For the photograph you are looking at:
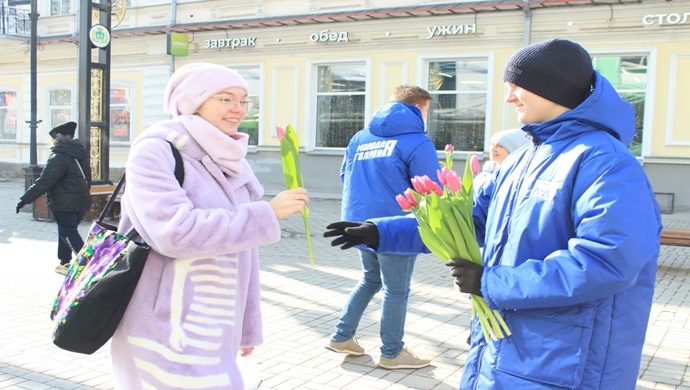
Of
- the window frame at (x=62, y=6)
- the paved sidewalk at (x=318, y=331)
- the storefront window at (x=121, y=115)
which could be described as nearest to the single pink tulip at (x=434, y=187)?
the paved sidewalk at (x=318, y=331)

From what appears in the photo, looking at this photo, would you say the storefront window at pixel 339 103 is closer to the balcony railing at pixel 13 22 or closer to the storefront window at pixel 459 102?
the storefront window at pixel 459 102

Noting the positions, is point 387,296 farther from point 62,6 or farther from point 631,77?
point 62,6

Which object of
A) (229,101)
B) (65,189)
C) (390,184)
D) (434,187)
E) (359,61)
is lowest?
(65,189)

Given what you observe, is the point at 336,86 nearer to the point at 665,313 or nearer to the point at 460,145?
the point at 460,145

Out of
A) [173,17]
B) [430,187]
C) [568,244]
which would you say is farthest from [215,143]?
[173,17]

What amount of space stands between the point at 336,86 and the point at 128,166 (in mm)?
16279

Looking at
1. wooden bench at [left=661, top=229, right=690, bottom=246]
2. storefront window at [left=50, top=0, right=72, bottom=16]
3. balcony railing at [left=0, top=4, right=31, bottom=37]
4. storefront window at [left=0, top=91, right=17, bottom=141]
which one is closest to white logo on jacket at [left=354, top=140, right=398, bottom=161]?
wooden bench at [left=661, top=229, right=690, bottom=246]

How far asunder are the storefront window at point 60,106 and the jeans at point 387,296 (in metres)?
20.3

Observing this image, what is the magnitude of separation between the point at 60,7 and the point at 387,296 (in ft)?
72.4

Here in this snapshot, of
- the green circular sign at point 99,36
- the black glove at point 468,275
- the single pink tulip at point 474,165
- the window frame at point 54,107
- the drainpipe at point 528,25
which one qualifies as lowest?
the black glove at point 468,275

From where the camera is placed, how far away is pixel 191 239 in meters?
2.22

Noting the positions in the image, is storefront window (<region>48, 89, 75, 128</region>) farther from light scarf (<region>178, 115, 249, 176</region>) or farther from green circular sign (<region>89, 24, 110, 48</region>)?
light scarf (<region>178, 115, 249, 176</region>)

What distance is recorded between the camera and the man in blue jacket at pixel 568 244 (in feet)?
6.00

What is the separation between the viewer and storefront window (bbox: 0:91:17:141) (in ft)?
79.7
